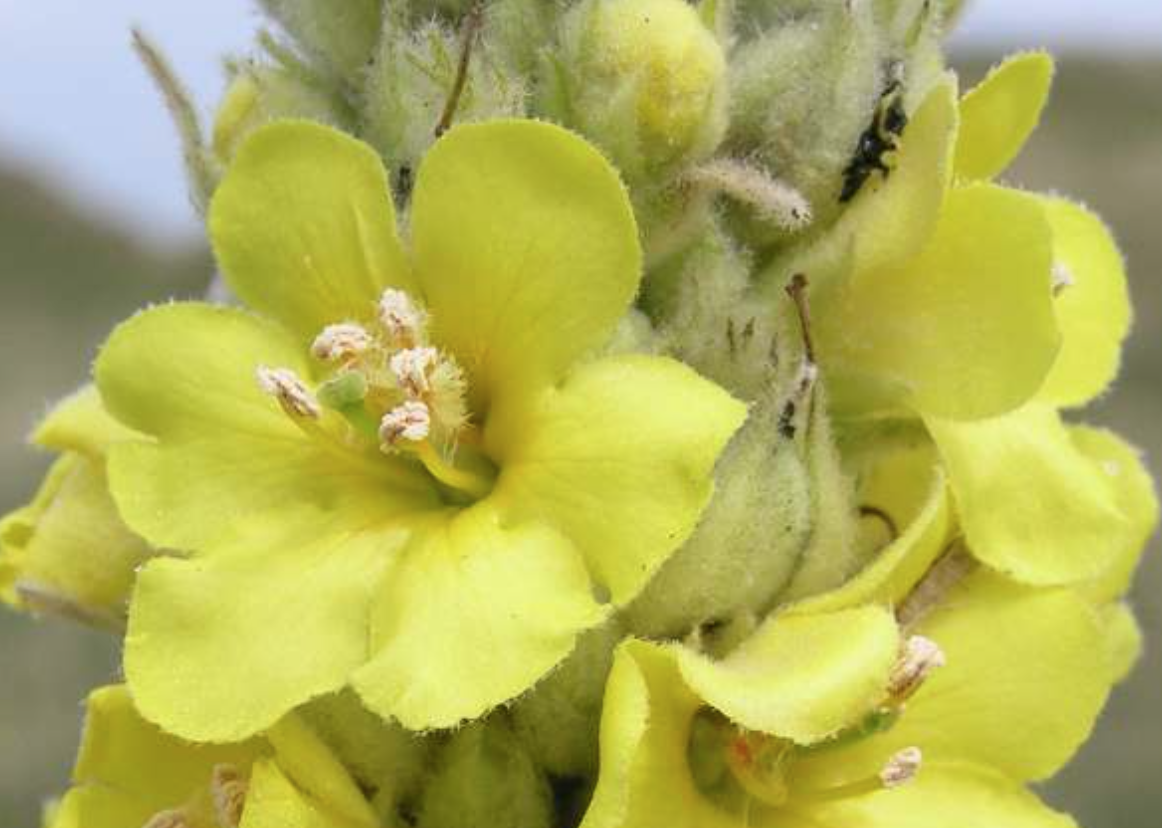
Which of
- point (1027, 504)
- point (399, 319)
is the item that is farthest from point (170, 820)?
point (1027, 504)

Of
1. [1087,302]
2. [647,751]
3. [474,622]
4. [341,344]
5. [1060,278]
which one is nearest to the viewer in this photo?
[474,622]

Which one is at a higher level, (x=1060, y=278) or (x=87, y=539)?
(x=1060, y=278)

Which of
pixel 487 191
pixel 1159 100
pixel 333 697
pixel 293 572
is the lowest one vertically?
pixel 1159 100

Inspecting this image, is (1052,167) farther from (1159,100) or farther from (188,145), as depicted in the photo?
(188,145)

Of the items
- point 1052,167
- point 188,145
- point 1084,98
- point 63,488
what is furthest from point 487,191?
point 1084,98

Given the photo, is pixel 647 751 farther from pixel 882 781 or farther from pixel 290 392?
pixel 290 392

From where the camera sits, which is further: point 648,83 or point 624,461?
point 648,83
